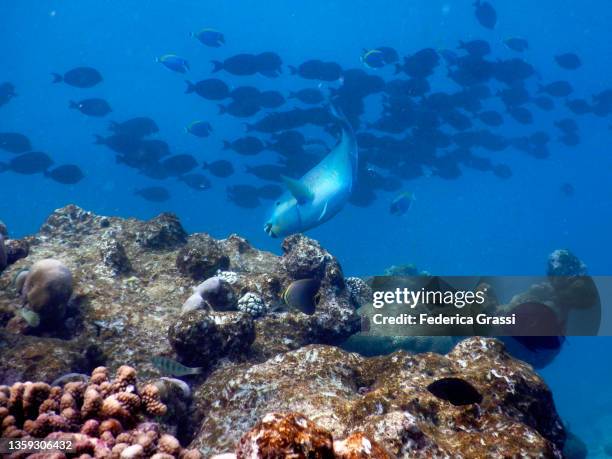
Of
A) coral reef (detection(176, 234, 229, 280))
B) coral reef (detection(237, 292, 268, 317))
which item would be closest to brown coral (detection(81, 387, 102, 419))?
coral reef (detection(237, 292, 268, 317))

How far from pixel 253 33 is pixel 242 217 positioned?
46.1 m

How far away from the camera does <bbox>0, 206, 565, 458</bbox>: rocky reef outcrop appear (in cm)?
301

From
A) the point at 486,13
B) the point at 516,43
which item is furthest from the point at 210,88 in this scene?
the point at 516,43

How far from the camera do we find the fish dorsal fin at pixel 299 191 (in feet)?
26.5

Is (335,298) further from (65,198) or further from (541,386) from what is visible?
(65,198)

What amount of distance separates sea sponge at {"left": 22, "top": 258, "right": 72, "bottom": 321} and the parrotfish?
3.92m

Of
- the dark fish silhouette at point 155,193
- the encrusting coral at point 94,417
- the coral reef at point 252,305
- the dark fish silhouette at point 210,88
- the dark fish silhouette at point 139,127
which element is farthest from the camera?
the dark fish silhouette at point 155,193

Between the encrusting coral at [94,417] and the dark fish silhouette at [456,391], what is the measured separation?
2.02 m

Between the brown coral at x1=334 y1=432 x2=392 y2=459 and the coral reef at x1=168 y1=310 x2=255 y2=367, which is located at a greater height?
the coral reef at x1=168 y1=310 x2=255 y2=367

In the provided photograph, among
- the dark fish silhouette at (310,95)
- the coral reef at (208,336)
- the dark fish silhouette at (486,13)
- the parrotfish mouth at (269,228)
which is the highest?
the dark fish silhouette at (486,13)

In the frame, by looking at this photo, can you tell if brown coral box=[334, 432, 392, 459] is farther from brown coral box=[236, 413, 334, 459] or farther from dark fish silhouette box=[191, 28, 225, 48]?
dark fish silhouette box=[191, 28, 225, 48]

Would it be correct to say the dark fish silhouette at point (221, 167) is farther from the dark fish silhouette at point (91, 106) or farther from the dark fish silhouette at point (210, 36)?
the dark fish silhouette at point (91, 106)

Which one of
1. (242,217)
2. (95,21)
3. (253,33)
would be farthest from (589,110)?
(95,21)

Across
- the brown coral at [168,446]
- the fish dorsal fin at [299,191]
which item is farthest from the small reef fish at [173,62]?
the brown coral at [168,446]
